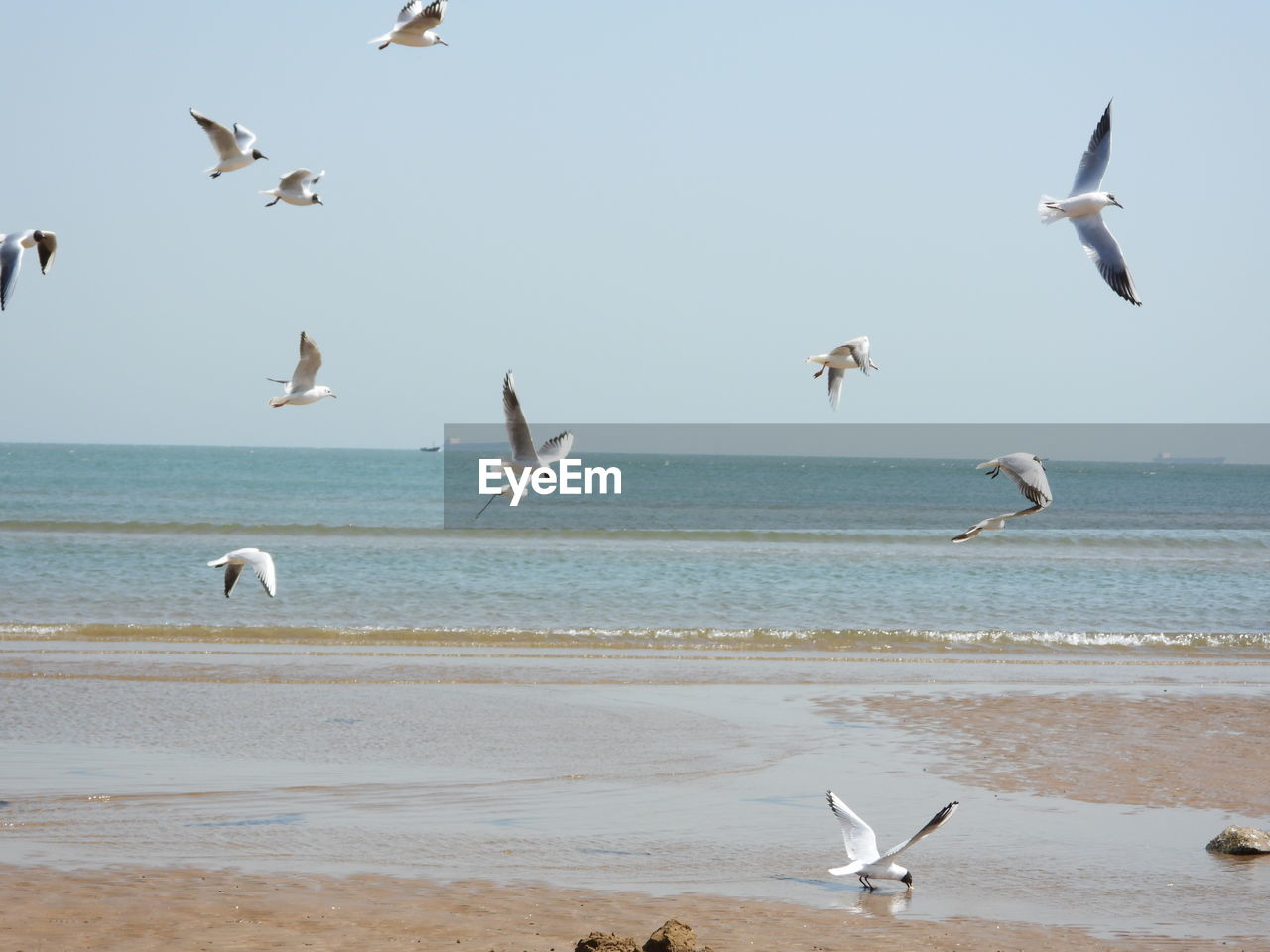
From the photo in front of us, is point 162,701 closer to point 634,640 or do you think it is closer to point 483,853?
point 483,853

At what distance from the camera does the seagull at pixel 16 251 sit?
25.2ft

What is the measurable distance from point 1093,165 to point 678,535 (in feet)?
96.4

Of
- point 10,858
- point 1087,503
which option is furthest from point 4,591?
point 1087,503

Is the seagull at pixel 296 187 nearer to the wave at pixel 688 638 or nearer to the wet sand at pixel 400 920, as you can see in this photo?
the wet sand at pixel 400 920

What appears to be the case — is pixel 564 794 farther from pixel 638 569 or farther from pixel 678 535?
pixel 678 535

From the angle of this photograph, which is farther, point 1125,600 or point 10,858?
point 1125,600

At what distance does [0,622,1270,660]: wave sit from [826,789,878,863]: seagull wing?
33.1ft

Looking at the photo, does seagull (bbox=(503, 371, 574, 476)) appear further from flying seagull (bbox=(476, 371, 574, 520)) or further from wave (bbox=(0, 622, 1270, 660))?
wave (bbox=(0, 622, 1270, 660))

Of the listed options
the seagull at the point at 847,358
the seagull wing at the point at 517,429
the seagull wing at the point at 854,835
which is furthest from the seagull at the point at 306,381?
the seagull wing at the point at 854,835

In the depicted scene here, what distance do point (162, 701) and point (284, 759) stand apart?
286 centimetres

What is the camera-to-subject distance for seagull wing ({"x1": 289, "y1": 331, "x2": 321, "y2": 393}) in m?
9.19

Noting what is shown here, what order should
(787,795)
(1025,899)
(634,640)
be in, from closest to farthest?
(1025,899) < (787,795) < (634,640)

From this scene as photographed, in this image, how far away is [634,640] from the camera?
17.0 m

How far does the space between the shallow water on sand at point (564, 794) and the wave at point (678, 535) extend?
20.7 meters
